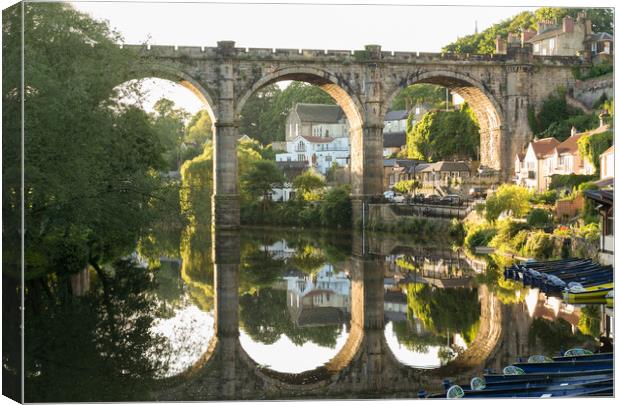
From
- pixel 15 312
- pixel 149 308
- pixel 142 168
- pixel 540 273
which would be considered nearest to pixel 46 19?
pixel 142 168

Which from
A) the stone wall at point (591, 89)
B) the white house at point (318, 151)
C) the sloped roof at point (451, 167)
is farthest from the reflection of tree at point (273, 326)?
the white house at point (318, 151)

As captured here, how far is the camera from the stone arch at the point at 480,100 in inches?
1980

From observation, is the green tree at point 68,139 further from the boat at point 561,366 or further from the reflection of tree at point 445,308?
the boat at point 561,366

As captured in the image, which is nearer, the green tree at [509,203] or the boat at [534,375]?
the boat at [534,375]

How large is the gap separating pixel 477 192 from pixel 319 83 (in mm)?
10563

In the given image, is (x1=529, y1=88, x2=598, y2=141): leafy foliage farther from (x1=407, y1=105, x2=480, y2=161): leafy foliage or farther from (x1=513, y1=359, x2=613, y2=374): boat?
(x1=513, y1=359, x2=613, y2=374): boat

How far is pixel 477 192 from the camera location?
50031 millimetres

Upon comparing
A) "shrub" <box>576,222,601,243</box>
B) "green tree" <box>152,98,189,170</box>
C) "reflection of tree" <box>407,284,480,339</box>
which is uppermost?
"green tree" <box>152,98,189,170</box>

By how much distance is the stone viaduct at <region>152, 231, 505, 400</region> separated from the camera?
41.4 feet

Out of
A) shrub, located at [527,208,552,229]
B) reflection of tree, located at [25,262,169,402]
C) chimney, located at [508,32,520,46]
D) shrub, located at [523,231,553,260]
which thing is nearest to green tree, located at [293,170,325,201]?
chimney, located at [508,32,520,46]

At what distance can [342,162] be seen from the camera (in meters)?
81.2

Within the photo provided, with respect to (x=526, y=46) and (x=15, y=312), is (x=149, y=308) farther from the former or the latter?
(x=526, y=46)

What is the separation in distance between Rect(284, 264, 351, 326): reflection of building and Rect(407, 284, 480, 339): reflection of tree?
1881 mm

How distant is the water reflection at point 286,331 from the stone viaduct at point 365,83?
50.1ft
